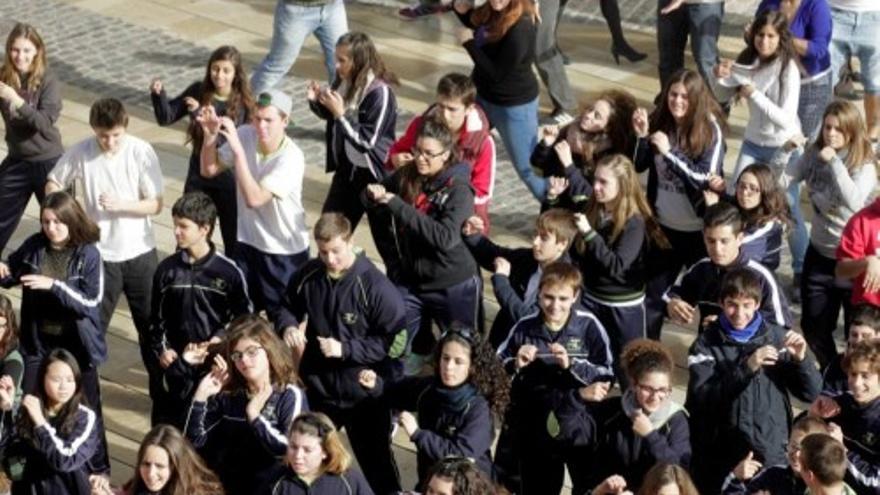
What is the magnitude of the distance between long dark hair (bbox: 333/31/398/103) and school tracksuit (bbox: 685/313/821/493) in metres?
3.04

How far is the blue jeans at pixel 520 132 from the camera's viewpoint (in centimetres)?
1267

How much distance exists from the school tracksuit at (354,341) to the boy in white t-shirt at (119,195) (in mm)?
1196

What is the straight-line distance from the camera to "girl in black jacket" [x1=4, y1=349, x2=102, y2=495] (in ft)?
31.4

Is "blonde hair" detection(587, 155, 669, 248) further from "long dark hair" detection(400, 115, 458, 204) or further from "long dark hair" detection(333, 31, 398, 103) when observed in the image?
"long dark hair" detection(333, 31, 398, 103)

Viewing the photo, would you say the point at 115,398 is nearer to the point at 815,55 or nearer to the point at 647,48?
the point at 815,55

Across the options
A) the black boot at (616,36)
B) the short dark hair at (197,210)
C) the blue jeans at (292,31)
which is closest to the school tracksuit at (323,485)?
the short dark hair at (197,210)

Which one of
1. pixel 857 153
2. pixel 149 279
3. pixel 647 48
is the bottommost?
pixel 647 48

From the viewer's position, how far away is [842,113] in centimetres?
1082

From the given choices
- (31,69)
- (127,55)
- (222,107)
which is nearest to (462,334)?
(222,107)

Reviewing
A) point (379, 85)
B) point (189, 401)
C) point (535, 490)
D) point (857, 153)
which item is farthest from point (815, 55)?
point (189, 401)

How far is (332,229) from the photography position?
32.5 feet

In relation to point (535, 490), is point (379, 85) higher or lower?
higher

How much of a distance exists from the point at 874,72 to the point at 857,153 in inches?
108

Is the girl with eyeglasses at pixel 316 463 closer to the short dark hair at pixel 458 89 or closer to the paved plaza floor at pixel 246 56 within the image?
the short dark hair at pixel 458 89
